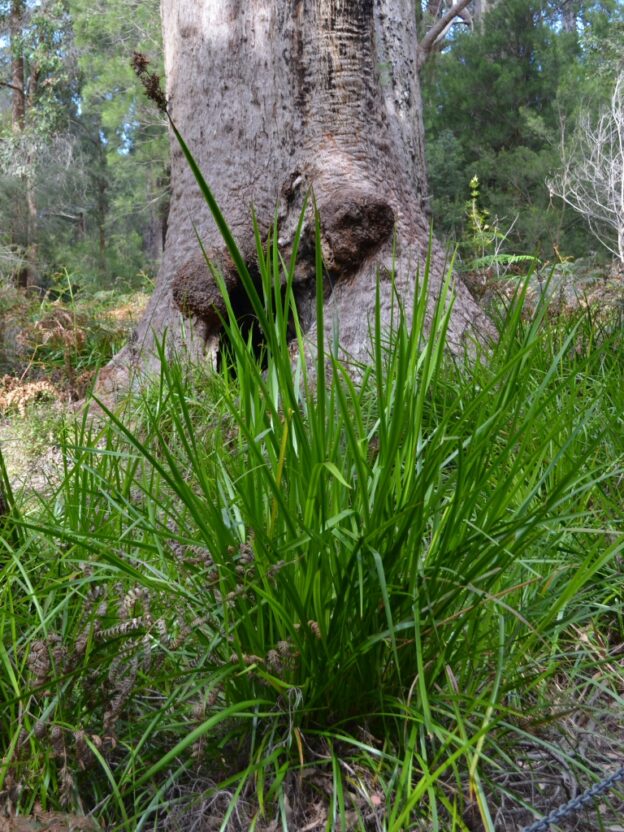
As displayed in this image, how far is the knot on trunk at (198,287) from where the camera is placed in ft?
14.9

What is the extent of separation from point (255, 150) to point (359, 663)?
3890 mm

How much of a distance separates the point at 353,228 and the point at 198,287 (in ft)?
3.12

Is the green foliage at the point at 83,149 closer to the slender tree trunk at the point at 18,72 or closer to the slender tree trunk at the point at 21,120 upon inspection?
the slender tree trunk at the point at 21,120

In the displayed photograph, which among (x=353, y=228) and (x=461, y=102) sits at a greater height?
(x=461, y=102)

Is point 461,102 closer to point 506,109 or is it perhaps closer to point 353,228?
point 506,109

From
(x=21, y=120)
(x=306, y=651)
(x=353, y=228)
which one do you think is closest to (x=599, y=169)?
(x=21, y=120)

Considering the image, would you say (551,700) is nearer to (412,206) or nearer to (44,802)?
(44,802)

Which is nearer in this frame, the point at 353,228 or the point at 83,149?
the point at 353,228

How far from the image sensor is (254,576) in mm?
1457

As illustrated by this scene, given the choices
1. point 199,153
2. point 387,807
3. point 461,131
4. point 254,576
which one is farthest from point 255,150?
point 461,131

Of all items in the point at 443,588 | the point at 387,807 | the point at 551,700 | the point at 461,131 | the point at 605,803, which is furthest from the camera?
the point at 461,131

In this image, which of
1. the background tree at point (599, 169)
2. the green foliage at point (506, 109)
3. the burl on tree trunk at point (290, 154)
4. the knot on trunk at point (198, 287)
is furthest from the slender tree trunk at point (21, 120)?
the background tree at point (599, 169)

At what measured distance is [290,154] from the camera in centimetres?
468

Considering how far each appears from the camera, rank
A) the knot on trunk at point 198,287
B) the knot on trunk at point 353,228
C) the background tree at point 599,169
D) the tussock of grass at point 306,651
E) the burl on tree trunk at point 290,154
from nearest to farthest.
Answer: the tussock of grass at point 306,651 < the knot on trunk at point 353,228 < the burl on tree trunk at point 290,154 < the knot on trunk at point 198,287 < the background tree at point 599,169
